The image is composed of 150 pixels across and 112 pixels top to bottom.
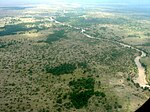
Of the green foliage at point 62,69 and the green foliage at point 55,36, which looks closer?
the green foliage at point 62,69

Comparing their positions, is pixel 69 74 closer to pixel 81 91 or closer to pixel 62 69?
pixel 62 69

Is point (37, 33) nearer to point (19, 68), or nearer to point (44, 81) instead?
point (19, 68)

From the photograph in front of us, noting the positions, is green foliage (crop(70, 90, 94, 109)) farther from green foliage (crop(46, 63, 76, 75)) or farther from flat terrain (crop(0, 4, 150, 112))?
green foliage (crop(46, 63, 76, 75))

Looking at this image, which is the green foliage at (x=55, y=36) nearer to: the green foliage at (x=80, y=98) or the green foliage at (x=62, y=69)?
the green foliage at (x=62, y=69)

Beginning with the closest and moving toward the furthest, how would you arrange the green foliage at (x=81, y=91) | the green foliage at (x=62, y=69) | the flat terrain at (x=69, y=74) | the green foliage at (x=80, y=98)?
1. the green foliage at (x=80, y=98)
2. the flat terrain at (x=69, y=74)
3. the green foliage at (x=81, y=91)
4. the green foliage at (x=62, y=69)

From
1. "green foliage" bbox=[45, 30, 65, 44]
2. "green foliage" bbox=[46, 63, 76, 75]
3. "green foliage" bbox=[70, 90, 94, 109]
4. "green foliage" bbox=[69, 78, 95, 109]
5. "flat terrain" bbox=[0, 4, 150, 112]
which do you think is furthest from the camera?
"green foliage" bbox=[45, 30, 65, 44]

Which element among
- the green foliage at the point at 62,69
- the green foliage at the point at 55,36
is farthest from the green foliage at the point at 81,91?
the green foliage at the point at 55,36

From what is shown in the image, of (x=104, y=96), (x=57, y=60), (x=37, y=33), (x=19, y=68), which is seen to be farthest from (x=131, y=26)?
(x=104, y=96)

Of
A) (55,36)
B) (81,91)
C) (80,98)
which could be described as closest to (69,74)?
(81,91)

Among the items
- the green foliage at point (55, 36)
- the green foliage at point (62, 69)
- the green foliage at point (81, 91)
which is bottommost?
the green foliage at point (55, 36)

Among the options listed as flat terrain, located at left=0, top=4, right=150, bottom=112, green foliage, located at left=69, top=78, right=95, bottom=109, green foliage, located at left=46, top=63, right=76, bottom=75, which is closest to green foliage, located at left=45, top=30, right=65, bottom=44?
flat terrain, located at left=0, top=4, right=150, bottom=112
